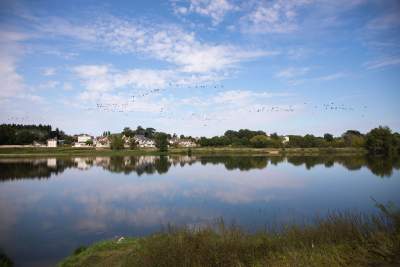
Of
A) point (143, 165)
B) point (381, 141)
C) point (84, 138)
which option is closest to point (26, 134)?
point (84, 138)

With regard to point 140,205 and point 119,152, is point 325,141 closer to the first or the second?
point 119,152

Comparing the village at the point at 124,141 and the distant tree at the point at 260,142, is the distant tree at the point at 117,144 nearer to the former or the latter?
the village at the point at 124,141

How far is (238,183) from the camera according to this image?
119 ft

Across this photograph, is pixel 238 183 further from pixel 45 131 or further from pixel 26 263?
pixel 45 131

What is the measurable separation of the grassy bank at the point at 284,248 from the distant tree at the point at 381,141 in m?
82.1

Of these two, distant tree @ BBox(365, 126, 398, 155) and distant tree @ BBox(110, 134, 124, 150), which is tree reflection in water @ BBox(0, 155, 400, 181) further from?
distant tree @ BBox(110, 134, 124, 150)

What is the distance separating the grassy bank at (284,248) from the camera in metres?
7.36

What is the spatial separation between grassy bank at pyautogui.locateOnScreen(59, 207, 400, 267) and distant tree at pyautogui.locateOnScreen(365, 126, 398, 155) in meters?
82.1

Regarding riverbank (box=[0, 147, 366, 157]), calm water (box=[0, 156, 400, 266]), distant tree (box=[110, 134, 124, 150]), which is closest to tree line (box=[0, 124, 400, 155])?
distant tree (box=[110, 134, 124, 150])

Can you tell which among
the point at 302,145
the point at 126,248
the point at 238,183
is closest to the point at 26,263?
the point at 126,248

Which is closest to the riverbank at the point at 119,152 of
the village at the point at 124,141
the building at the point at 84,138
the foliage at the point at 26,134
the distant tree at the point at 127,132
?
the foliage at the point at 26,134

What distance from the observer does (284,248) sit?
8727mm

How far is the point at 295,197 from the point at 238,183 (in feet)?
32.4

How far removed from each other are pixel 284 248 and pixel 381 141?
280ft
